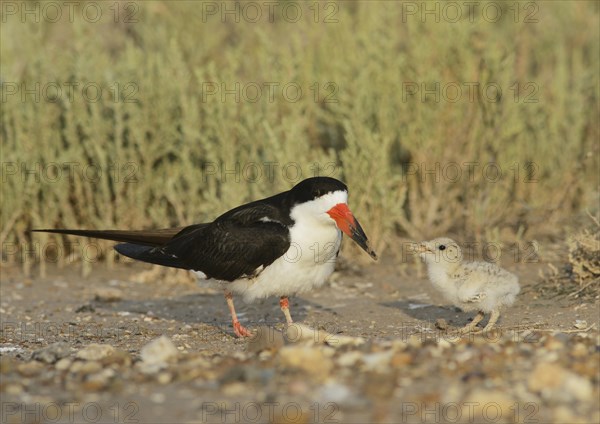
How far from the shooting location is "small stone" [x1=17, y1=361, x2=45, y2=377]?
446 centimetres

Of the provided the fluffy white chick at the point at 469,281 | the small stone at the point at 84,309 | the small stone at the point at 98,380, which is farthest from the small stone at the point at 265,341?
the small stone at the point at 84,309

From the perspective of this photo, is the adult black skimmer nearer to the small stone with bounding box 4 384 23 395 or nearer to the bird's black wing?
the bird's black wing

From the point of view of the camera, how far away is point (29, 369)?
4.51 metres

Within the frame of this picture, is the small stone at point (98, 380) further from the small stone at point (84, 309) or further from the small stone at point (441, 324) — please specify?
the small stone at point (84, 309)

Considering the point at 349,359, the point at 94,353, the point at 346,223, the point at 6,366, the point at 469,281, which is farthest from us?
the point at 469,281

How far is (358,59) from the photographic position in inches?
342

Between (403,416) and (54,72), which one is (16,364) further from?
(54,72)

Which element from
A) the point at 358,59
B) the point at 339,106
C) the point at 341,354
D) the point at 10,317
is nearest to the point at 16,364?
the point at 341,354

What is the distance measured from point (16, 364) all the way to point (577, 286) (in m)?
3.79

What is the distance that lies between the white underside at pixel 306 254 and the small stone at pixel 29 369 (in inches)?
66.3

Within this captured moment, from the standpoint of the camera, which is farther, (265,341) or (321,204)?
(321,204)

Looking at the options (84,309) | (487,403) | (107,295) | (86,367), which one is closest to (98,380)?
(86,367)

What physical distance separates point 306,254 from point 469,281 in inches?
39.9

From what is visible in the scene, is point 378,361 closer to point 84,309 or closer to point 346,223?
point 346,223
